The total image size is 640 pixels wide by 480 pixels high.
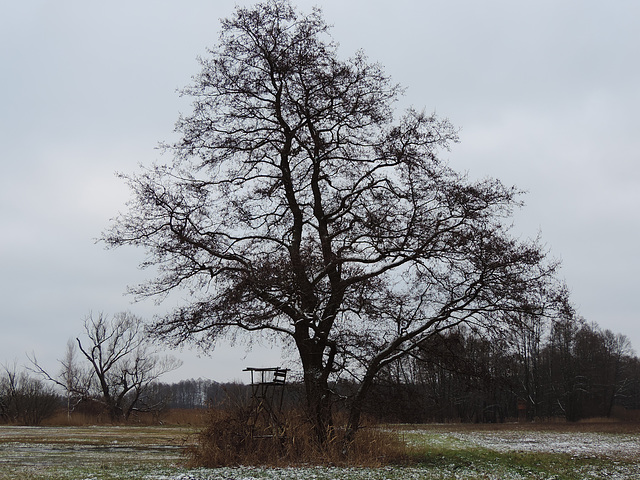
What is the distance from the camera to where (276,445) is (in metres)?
16.1

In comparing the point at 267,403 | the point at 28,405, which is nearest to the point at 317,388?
the point at 267,403

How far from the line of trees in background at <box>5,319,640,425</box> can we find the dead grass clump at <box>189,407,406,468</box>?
615mm

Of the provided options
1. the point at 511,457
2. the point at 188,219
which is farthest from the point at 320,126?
the point at 511,457

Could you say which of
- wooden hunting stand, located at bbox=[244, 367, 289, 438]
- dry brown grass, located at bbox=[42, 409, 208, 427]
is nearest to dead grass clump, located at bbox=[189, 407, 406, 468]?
wooden hunting stand, located at bbox=[244, 367, 289, 438]

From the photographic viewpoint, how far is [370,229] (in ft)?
56.4

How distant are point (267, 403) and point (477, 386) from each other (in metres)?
6.07

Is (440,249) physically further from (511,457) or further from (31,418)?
(31,418)

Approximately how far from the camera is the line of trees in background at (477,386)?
1705cm

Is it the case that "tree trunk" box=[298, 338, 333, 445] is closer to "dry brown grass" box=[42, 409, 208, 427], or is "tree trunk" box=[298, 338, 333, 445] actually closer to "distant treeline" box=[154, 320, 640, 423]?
"distant treeline" box=[154, 320, 640, 423]

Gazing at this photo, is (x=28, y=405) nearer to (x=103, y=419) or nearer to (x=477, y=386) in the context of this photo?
(x=103, y=419)

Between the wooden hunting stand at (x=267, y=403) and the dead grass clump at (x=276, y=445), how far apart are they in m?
0.03

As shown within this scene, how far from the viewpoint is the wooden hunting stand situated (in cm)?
1634

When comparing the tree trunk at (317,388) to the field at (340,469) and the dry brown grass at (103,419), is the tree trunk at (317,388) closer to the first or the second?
the field at (340,469)

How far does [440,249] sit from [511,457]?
6743mm
